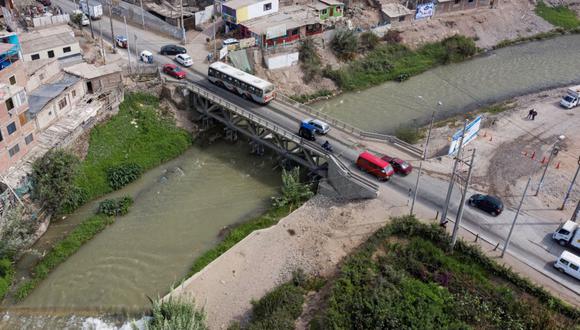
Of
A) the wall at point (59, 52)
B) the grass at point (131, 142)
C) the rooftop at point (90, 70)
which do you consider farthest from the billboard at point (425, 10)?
the wall at point (59, 52)

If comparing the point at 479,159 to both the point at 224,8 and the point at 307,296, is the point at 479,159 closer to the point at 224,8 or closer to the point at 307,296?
the point at 307,296

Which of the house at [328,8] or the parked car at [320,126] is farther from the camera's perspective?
the house at [328,8]

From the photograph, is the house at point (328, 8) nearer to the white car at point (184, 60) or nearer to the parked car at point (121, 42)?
the white car at point (184, 60)

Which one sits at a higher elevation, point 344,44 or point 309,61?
point 344,44

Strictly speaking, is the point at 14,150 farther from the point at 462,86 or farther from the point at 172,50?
the point at 462,86

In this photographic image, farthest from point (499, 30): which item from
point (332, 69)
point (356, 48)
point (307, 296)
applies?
point (307, 296)

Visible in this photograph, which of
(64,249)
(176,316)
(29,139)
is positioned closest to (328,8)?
(29,139)

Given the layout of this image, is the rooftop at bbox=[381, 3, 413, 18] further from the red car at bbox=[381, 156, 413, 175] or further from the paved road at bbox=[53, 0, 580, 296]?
the red car at bbox=[381, 156, 413, 175]
